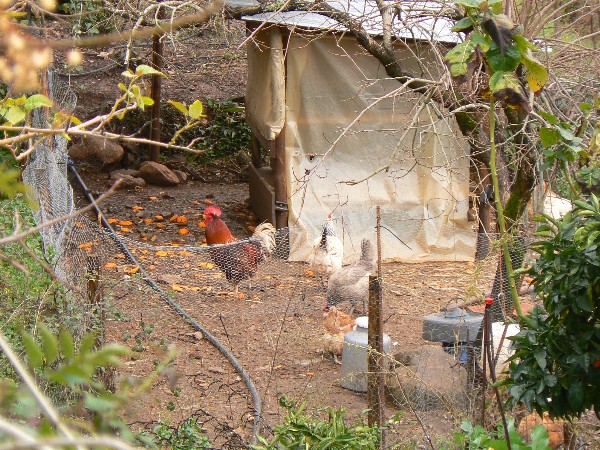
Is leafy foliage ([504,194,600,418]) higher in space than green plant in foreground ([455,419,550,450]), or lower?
higher

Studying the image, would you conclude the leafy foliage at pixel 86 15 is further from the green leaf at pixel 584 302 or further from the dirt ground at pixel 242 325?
the green leaf at pixel 584 302

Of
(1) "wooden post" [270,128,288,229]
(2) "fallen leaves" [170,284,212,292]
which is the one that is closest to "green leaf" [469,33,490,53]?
(2) "fallen leaves" [170,284,212,292]

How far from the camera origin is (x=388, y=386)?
556 centimetres

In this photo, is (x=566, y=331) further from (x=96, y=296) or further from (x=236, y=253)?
(x=236, y=253)

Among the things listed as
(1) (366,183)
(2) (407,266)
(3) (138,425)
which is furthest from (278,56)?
(3) (138,425)

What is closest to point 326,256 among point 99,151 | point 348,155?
point 348,155

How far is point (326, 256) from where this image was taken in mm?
8234

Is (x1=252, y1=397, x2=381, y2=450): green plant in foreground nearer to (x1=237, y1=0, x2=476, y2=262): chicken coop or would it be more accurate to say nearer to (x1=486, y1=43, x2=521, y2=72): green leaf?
(x1=486, y1=43, x2=521, y2=72): green leaf

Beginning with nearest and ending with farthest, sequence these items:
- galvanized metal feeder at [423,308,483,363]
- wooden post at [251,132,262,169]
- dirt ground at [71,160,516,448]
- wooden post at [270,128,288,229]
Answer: dirt ground at [71,160,516,448] → galvanized metal feeder at [423,308,483,363] → wooden post at [270,128,288,229] → wooden post at [251,132,262,169]

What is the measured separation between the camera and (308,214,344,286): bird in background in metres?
8.24

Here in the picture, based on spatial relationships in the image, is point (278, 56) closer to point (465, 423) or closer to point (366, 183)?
point (366, 183)

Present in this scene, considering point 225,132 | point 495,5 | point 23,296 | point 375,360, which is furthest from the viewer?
point 225,132

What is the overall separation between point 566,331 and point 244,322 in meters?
4.85

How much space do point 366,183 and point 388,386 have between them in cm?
429
